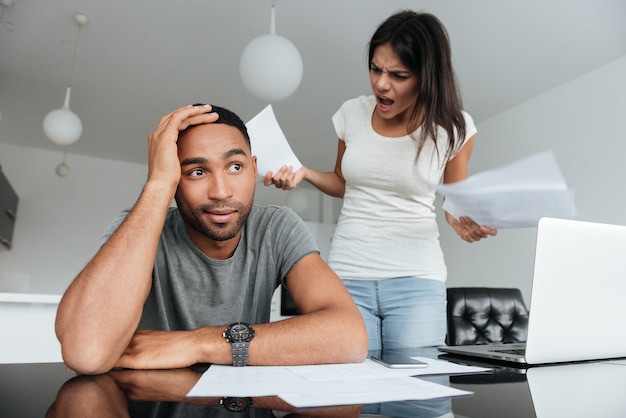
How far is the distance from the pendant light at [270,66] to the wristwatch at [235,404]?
1.85m

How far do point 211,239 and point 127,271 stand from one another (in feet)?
0.80

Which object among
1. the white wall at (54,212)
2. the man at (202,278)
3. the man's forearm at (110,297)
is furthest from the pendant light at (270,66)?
the white wall at (54,212)

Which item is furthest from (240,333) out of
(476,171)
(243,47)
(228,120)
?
(476,171)

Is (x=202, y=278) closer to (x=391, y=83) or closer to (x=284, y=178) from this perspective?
(x=284, y=178)

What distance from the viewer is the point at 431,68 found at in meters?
1.28

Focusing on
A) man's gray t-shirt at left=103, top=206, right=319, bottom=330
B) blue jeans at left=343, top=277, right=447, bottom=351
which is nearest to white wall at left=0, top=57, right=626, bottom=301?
blue jeans at left=343, top=277, right=447, bottom=351

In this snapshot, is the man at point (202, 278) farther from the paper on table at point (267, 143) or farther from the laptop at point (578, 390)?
the laptop at point (578, 390)

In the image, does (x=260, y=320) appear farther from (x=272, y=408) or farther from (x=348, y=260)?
(x=272, y=408)

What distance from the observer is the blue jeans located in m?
1.19

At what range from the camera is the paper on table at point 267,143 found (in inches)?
46.3

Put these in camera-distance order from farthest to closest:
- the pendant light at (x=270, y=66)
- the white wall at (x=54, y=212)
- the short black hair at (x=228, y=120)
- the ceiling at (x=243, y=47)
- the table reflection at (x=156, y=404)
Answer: the white wall at (x=54, y=212) → the ceiling at (x=243, y=47) → the pendant light at (x=270, y=66) → the short black hair at (x=228, y=120) → the table reflection at (x=156, y=404)

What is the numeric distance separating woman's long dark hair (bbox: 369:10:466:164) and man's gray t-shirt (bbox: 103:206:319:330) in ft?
1.68

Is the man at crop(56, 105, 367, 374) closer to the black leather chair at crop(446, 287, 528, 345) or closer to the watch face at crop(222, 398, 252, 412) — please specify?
the watch face at crop(222, 398, 252, 412)

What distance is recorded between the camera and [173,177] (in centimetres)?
91
